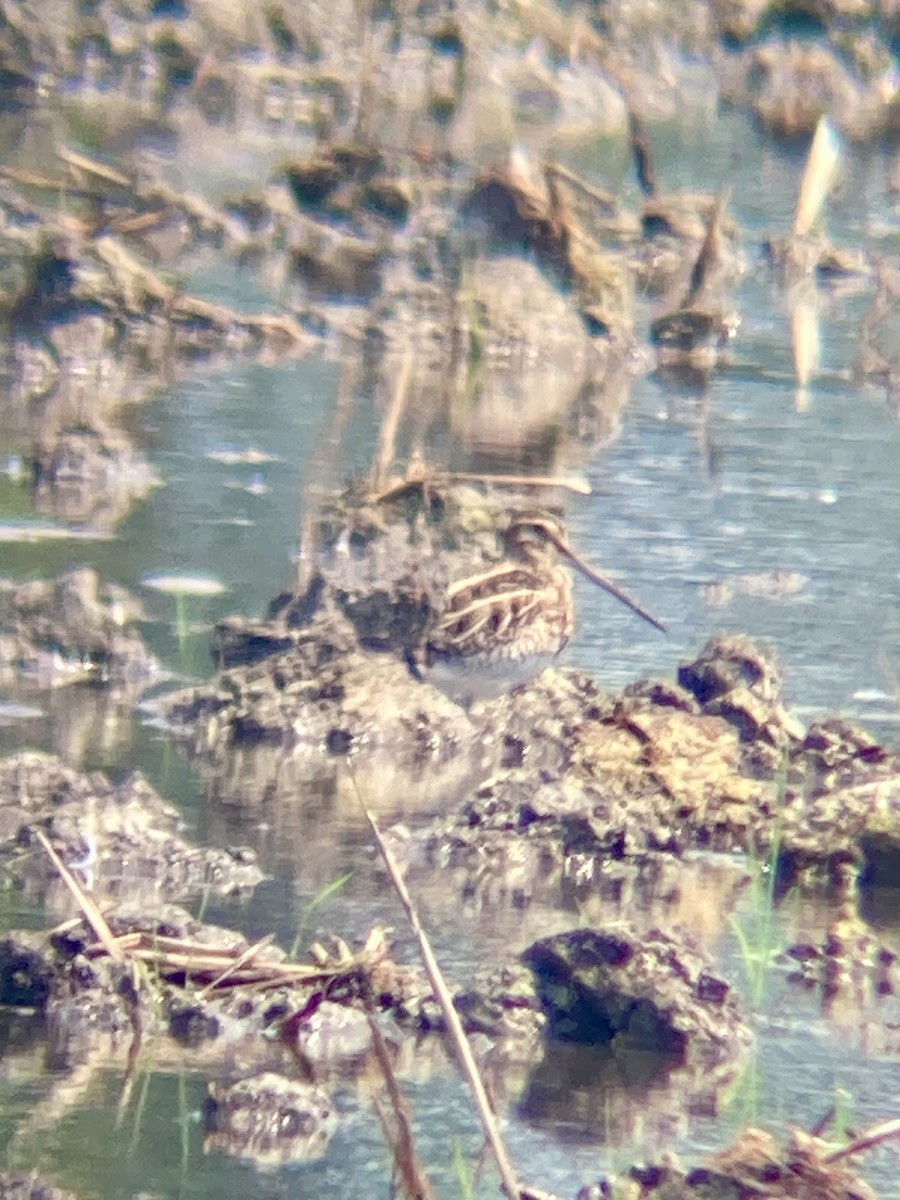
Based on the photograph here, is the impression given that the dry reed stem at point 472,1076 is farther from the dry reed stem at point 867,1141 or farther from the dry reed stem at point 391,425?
the dry reed stem at point 391,425

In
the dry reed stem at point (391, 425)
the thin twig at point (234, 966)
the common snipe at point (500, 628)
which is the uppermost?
the dry reed stem at point (391, 425)

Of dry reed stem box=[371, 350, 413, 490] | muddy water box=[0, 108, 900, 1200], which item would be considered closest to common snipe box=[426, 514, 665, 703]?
muddy water box=[0, 108, 900, 1200]

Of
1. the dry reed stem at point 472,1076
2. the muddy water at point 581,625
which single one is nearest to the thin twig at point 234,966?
the muddy water at point 581,625

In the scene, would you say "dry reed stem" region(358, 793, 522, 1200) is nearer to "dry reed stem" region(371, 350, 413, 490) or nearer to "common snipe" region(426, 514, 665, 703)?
"common snipe" region(426, 514, 665, 703)

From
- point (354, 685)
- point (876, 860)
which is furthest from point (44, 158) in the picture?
point (876, 860)

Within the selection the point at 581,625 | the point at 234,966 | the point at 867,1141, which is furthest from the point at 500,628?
the point at 867,1141

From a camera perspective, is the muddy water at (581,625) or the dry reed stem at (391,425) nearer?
the muddy water at (581,625)
